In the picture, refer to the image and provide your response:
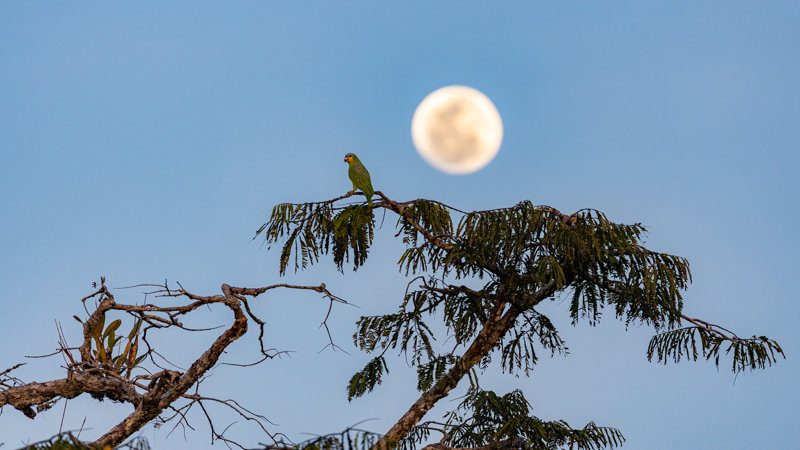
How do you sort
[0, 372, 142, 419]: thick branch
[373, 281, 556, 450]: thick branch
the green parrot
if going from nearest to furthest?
[0, 372, 142, 419]: thick branch → [373, 281, 556, 450]: thick branch → the green parrot

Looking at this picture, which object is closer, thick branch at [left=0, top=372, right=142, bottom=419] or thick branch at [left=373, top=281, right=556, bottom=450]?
thick branch at [left=0, top=372, right=142, bottom=419]

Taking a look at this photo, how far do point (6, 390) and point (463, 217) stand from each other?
5.02 m

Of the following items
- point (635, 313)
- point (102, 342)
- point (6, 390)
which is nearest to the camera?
point (6, 390)

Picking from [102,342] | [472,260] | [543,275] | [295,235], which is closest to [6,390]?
[102,342]

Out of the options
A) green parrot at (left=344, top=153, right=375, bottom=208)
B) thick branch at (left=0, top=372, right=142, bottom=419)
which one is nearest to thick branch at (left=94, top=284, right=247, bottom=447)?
thick branch at (left=0, top=372, right=142, bottom=419)

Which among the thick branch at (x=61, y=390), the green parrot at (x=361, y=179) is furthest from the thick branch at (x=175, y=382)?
the green parrot at (x=361, y=179)

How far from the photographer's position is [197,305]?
6.16 m

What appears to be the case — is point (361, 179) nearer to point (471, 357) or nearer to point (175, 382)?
point (471, 357)

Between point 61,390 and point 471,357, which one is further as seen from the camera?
point 471,357

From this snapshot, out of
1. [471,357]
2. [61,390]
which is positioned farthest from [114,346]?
[471,357]

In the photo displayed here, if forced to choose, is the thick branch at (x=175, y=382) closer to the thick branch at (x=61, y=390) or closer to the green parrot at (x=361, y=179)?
the thick branch at (x=61, y=390)

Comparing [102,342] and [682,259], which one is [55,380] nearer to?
[102,342]

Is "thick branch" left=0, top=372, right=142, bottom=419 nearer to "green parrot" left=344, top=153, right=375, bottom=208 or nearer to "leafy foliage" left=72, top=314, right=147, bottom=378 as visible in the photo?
"leafy foliage" left=72, top=314, right=147, bottom=378

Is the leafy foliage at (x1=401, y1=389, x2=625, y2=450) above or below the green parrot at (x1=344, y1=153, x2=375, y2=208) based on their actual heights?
below
